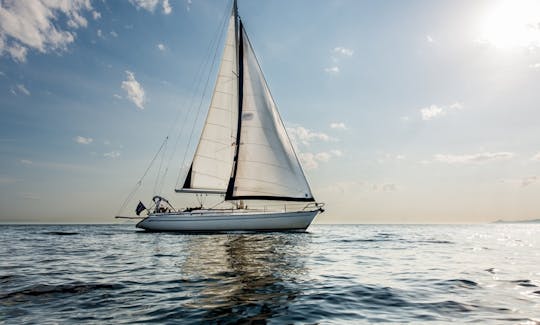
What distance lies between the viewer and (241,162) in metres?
33.4

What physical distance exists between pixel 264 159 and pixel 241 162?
8.06 feet

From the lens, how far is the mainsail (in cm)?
3259

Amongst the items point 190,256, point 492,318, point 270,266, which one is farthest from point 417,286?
point 190,256

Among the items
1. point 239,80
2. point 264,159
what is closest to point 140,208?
point 264,159

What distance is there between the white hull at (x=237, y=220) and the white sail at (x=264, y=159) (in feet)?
5.55

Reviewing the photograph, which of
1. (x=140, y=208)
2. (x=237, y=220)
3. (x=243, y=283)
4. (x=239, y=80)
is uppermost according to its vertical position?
(x=239, y=80)

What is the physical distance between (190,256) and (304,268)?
6.13m

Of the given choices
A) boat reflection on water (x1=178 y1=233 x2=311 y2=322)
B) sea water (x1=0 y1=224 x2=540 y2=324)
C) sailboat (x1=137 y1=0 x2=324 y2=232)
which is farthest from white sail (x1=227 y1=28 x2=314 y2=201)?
sea water (x1=0 y1=224 x2=540 y2=324)

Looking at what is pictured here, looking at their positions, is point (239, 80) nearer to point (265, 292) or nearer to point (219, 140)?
point (219, 140)

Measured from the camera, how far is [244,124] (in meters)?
34.0

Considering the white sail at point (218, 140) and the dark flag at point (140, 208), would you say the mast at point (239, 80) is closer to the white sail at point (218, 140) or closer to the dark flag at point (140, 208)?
the white sail at point (218, 140)

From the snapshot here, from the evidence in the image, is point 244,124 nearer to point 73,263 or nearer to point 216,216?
point 216,216

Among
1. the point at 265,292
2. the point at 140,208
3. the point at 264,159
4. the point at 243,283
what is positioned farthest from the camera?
the point at 140,208

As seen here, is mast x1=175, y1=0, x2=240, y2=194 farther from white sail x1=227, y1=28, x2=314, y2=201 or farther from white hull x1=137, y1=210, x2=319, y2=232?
white hull x1=137, y1=210, x2=319, y2=232
